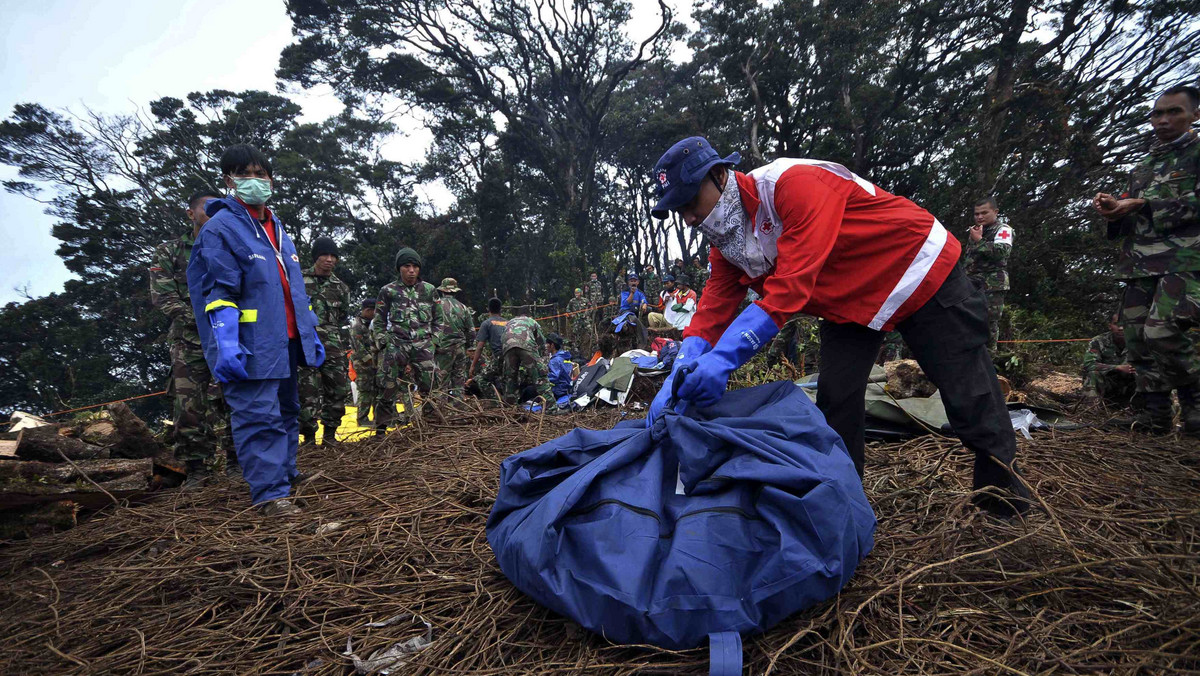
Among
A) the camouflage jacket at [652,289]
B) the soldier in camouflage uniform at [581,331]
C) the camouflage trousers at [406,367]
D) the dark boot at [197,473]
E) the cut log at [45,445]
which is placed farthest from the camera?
the camouflage jacket at [652,289]

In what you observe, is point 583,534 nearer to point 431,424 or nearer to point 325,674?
point 325,674

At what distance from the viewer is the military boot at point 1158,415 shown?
293cm

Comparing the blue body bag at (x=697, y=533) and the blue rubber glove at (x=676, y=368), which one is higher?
the blue rubber glove at (x=676, y=368)

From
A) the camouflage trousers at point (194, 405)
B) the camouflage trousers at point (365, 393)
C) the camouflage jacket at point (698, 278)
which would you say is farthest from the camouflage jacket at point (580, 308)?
the camouflage trousers at point (194, 405)

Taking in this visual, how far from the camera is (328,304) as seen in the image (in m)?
5.20

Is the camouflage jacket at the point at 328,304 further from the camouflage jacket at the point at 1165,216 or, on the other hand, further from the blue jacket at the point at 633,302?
the camouflage jacket at the point at 1165,216

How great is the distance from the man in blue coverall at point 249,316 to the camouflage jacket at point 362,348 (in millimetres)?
3844

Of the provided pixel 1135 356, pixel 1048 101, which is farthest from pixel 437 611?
pixel 1048 101

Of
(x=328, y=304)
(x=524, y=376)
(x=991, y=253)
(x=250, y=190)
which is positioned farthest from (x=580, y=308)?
(x=250, y=190)

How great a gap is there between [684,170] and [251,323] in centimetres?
235

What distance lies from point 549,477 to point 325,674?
785mm

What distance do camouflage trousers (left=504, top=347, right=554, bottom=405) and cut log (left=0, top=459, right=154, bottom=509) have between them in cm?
360

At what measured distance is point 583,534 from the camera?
1299 mm

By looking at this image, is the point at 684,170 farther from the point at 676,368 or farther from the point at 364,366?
the point at 364,366
